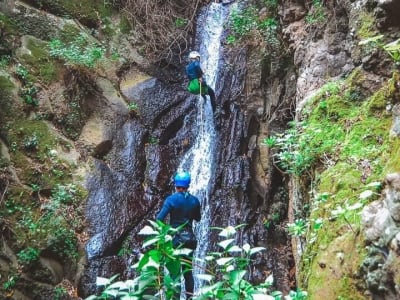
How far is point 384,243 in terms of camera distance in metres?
2.08

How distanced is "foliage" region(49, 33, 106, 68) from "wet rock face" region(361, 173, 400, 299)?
703 cm

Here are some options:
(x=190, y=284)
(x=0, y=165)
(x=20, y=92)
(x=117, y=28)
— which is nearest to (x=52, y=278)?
(x=0, y=165)

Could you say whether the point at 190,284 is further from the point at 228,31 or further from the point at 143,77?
the point at 228,31

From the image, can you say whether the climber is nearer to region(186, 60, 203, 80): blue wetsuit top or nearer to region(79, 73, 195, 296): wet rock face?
region(186, 60, 203, 80): blue wetsuit top

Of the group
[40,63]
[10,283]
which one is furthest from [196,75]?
[10,283]

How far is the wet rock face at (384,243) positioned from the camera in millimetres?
1964

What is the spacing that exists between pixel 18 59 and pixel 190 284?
5573 mm

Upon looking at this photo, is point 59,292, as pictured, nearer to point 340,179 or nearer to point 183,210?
point 183,210

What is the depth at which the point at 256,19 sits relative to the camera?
918 centimetres

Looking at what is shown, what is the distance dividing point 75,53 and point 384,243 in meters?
7.39

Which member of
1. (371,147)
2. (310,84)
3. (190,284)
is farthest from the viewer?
(310,84)

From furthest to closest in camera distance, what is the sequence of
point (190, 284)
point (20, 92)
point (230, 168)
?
point (230, 168)
point (20, 92)
point (190, 284)

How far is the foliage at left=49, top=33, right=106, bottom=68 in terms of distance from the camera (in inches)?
318

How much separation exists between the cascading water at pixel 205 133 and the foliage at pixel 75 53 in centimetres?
254
